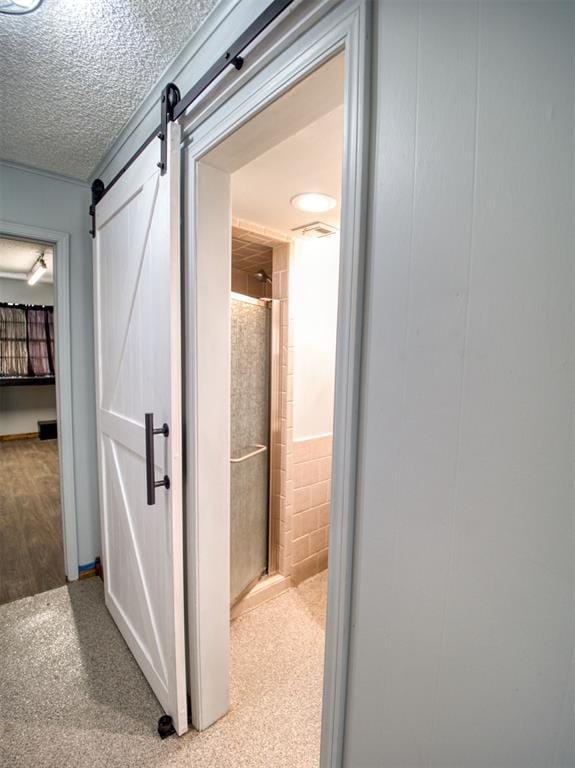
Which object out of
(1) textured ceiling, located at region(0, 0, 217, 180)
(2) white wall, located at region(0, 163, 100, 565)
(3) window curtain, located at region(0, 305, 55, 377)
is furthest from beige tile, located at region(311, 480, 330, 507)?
(3) window curtain, located at region(0, 305, 55, 377)

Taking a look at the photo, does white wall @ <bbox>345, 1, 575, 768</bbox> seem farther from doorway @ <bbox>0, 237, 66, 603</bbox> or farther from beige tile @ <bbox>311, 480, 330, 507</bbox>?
doorway @ <bbox>0, 237, 66, 603</bbox>

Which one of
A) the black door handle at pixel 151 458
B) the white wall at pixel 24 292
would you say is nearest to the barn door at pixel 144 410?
the black door handle at pixel 151 458

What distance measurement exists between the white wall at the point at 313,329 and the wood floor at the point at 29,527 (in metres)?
1.99

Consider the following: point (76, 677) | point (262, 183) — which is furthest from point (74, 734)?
point (262, 183)

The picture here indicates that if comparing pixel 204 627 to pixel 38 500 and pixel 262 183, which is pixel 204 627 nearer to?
pixel 262 183

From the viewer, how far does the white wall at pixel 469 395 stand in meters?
0.48

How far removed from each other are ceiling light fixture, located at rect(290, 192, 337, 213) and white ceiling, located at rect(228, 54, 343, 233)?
29mm

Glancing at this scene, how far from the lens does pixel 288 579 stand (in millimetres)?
2404

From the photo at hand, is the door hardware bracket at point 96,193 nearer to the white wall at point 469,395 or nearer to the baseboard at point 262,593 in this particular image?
the white wall at point 469,395

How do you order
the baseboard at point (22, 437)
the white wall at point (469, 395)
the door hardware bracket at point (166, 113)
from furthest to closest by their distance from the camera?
the baseboard at point (22, 437) → the door hardware bracket at point (166, 113) → the white wall at point (469, 395)

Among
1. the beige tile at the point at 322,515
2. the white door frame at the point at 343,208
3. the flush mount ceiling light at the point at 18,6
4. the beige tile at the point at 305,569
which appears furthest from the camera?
the beige tile at the point at 322,515

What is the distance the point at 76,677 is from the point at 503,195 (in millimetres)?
2361

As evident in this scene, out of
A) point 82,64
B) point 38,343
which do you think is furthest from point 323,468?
point 38,343

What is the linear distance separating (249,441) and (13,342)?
5939 millimetres
